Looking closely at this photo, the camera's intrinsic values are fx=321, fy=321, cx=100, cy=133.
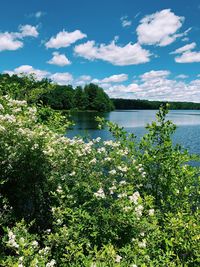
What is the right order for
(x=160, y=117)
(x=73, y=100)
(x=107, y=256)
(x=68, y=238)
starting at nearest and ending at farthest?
(x=107, y=256)
(x=68, y=238)
(x=160, y=117)
(x=73, y=100)

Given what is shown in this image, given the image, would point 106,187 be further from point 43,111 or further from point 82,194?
point 43,111

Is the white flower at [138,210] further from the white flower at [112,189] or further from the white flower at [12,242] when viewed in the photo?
the white flower at [12,242]

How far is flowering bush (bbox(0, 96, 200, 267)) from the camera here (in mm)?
5047

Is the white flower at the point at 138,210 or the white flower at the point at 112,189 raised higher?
the white flower at the point at 112,189

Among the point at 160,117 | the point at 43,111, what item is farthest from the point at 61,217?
the point at 43,111

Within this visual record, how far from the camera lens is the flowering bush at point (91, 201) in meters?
5.05

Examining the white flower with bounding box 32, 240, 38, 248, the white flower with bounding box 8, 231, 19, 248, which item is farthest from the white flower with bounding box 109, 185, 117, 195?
the white flower with bounding box 8, 231, 19, 248

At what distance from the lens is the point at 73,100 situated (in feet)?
382

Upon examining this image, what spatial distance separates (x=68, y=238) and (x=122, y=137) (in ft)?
10.6

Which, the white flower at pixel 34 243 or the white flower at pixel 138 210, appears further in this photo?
the white flower at pixel 138 210

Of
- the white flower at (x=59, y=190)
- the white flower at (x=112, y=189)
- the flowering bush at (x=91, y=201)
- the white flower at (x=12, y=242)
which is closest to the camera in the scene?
the white flower at (x=12, y=242)

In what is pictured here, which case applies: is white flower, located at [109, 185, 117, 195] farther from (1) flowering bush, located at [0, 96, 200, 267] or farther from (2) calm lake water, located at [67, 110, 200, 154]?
(2) calm lake water, located at [67, 110, 200, 154]

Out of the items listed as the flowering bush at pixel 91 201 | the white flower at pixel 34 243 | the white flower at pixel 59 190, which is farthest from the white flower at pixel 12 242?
the white flower at pixel 59 190

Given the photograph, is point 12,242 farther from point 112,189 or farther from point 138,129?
point 138,129
